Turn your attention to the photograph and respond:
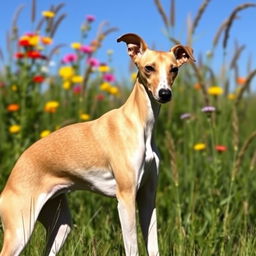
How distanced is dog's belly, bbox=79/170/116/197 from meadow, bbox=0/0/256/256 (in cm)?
44

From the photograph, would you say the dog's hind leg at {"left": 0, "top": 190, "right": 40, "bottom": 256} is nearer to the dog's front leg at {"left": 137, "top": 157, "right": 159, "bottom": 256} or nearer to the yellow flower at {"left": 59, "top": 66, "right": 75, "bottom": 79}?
the dog's front leg at {"left": 137, "top": 157, "right": 159, "bottom": 256}

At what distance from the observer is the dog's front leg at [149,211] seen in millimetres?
3750

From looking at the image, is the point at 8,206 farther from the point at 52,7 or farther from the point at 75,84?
the point at 75,84

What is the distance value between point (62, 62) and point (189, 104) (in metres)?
2.27

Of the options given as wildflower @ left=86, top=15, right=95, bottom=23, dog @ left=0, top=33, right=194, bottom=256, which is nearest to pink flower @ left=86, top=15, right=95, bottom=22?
wildflower @ left=86, top=15, right=95, bottom=23

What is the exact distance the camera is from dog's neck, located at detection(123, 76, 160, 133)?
361 centimetres

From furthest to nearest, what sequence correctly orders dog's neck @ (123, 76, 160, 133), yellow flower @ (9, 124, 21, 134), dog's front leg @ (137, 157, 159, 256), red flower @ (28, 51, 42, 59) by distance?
1. red flower @ (28, 51, 42, 59)
2. yellow flower @ (9, 124, 21, 134)
3. dog's front leg @ (137, 157, 159, 256)
4. dog's neck @ (123, 76, 160, 133)

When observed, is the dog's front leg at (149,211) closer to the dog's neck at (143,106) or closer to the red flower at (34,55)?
the dog's neck at (143,106)

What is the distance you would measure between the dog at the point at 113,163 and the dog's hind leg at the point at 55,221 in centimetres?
21

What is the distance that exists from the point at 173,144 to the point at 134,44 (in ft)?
3.83

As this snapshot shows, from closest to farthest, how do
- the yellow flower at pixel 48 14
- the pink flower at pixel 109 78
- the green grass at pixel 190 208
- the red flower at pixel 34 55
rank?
the green grass at pixel 190 208 → the red flower at pixel 34 55 → the yellow flower at pixel 48 14 → the pink flower at pixel 109 78

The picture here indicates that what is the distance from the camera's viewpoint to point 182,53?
385cm

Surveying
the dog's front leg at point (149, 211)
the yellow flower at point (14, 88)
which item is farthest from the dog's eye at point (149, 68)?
the yellow flower at point (14, 88)

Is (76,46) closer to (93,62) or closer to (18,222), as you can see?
(93,62)
